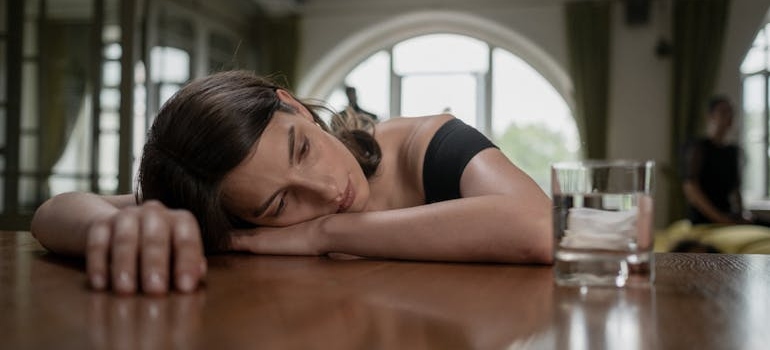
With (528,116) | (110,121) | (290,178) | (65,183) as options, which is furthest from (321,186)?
(528,116)

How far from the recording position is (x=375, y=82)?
303 inches

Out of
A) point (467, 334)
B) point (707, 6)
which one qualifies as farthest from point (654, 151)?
point (467, 334)

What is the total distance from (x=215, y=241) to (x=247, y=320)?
22.3 inches

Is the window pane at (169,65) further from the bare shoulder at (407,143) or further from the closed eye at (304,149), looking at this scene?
the closed eye at (304,149)

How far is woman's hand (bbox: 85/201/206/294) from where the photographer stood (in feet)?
1.69

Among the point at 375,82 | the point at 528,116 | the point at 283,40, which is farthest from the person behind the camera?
the point at 375,82

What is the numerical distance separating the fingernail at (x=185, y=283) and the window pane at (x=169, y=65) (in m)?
4.88

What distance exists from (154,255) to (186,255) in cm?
2

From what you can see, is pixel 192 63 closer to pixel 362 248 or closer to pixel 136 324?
pixel 362 248

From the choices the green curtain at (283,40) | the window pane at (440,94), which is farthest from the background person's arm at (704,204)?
the green curtain at (283,40)

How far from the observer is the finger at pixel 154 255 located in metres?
0.51

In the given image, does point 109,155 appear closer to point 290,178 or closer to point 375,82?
point 375,82

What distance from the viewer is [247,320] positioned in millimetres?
413

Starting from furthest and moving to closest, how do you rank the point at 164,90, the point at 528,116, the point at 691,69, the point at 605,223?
the point at 528,116 < the point at 691,69 < the point at 164,90 < the point at 605,223
